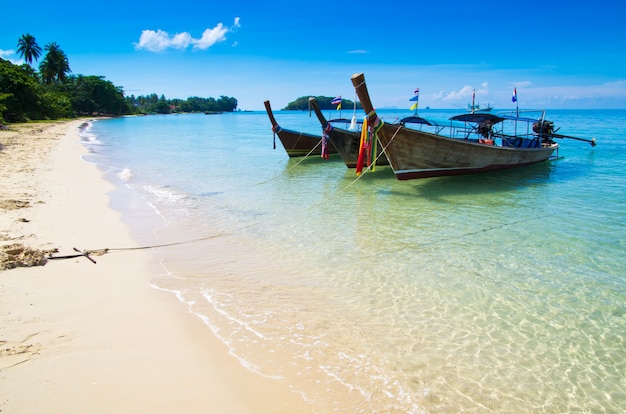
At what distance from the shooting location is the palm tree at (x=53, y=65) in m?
70.1

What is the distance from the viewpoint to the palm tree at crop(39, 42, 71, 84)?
230 ft

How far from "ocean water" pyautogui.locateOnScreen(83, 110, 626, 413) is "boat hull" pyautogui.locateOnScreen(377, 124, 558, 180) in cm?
98

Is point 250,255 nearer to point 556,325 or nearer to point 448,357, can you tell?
point 448,357

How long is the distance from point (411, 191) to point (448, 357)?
8491mm

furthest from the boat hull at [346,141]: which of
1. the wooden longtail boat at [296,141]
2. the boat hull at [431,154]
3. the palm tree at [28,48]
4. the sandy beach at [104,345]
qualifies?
the palm tree at [28,48]

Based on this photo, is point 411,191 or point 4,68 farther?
point 4,68

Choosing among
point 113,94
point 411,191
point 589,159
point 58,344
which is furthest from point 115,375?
point 113,94

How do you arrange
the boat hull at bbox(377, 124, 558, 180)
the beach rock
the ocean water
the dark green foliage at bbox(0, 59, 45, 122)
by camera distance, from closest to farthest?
the ocean water < the beach rock < the boat hull at bbox(377, 124, 558, 180) < the dark green foliage at bbox(0, 59, 45, 122)

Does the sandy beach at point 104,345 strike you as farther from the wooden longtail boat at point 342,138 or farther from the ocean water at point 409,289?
the wooden longtail boat at point 342,138

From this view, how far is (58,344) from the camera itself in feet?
11.7

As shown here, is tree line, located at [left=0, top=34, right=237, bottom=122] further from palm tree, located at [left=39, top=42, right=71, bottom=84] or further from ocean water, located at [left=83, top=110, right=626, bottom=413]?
ocean water, located at [left=83, top=110, right=626, bottom=413]

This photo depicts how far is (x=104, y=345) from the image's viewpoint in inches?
143

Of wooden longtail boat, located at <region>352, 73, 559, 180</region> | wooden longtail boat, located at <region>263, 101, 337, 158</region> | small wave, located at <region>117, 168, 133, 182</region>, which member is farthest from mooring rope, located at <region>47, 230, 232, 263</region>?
wooden longtail boat, located at <region>263, 101, 337, 158</region>

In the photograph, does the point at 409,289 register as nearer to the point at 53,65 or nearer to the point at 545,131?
the point at 545,131
